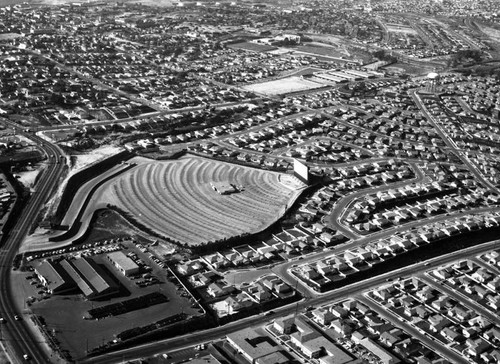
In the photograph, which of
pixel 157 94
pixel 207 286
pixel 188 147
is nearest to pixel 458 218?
pixel 207 286

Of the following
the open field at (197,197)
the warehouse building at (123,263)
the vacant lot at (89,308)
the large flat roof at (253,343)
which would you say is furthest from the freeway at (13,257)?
the large flat roof at (253,343)

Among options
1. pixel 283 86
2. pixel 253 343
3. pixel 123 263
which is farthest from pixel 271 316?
pixel 283 86

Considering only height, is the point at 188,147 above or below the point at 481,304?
above

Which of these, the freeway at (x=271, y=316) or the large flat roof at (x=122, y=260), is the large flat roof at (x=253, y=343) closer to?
the freeway at (x=271, y=316)

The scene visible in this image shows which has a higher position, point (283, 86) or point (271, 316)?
point (283, 86)

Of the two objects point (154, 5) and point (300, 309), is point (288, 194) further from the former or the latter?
point (154, 5)

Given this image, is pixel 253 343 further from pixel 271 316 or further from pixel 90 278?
pixel 90 278

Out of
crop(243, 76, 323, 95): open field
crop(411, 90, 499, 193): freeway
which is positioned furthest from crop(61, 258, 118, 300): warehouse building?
crop(243, 76, 323, 95): open field
